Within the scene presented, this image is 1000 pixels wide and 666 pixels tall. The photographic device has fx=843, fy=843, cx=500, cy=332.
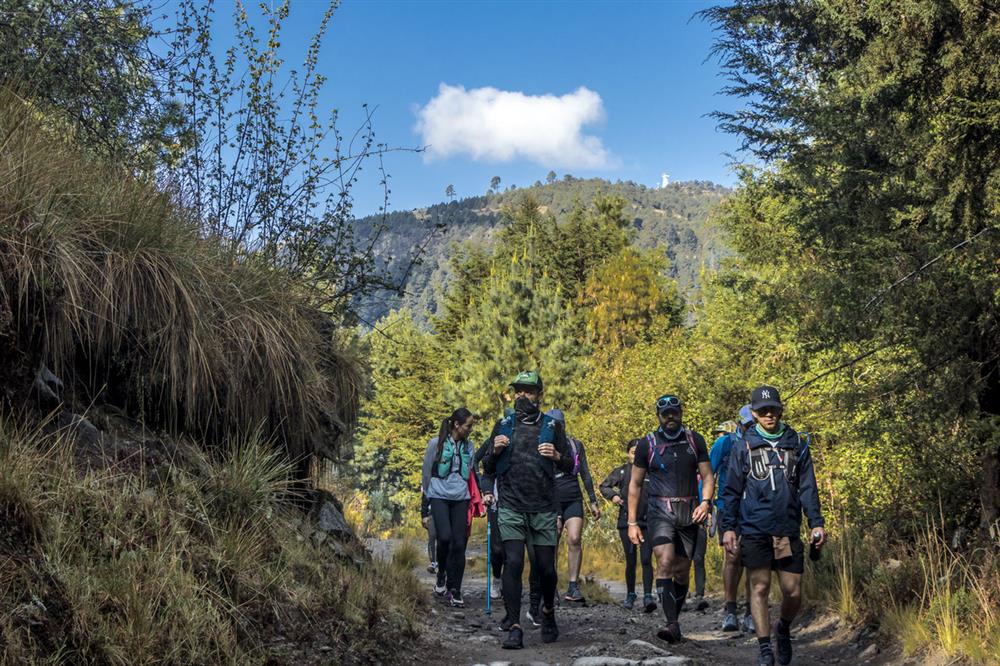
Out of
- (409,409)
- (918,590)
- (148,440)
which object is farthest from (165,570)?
(409,409)

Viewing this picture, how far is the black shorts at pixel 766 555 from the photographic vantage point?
6641 mm

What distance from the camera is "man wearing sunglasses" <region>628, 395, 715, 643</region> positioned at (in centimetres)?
775

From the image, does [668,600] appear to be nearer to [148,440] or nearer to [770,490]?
[770,490]

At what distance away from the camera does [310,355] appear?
7.75 metres

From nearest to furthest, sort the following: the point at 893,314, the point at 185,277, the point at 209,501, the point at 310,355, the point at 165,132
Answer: the point at 209,501 < the point at 185,277 < the point at 893,314 < the point at 310,355 < the point at 165,132

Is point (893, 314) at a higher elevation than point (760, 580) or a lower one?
higher

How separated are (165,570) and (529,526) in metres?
3.58

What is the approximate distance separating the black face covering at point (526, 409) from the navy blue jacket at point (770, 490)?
70.7 inches

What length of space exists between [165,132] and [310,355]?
10.3ft

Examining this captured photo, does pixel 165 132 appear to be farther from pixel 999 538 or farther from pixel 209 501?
pixel 999 538

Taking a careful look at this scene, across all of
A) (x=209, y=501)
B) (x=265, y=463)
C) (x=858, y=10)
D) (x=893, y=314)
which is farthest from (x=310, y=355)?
(x=858, y=10)

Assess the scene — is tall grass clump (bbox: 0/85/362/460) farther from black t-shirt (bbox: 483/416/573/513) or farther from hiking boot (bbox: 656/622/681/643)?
hiking boot (bbox: 656/622/681/643)

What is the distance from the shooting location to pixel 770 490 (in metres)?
6.61

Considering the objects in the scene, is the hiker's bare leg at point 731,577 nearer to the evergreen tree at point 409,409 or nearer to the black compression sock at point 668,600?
the black compression sock at point 668,600
